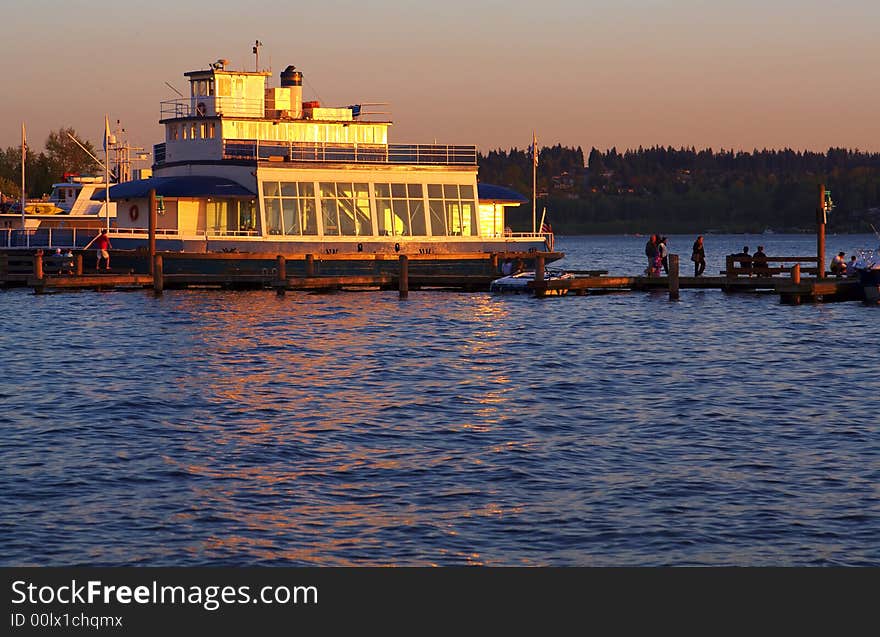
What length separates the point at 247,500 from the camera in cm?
2086

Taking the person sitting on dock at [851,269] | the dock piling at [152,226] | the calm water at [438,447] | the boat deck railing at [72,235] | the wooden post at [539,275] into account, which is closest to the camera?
the calm water at [438,447]

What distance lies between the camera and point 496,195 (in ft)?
250

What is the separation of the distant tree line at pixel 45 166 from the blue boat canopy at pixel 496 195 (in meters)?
74.4

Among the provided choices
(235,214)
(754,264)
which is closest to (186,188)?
(235,214)

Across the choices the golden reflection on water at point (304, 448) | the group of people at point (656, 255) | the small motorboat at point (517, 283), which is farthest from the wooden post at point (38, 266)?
the group of people at point (656, 255)

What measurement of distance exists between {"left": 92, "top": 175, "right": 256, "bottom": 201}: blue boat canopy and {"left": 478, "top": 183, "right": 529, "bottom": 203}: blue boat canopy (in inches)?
250

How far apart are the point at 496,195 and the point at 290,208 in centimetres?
1276

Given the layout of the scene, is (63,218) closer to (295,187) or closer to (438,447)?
(295,187)

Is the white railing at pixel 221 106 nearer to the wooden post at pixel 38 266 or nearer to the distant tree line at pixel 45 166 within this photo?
the wooden post at pixel 38 266

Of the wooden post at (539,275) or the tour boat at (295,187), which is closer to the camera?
the wooden post at (539,275)

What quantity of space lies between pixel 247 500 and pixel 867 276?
4010 centimetres

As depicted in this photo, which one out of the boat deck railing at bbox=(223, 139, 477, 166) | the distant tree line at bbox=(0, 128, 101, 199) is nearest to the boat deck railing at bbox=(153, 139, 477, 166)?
the boat deck railing at bbox=(223, 139, 477, 166)

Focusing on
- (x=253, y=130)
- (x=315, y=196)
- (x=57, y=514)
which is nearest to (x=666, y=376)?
(x=57, y=514)

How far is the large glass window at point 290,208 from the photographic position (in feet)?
226
